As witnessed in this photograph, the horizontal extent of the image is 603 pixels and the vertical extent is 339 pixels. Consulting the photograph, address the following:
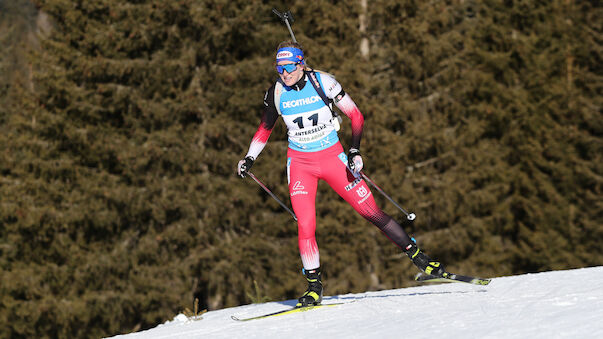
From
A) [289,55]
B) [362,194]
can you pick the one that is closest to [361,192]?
[362,194]

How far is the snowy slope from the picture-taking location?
479 cm

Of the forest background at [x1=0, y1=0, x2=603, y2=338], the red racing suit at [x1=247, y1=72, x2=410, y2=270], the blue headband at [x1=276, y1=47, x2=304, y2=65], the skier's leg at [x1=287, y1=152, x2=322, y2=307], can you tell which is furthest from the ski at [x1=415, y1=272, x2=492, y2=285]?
the forest background at [x1=0, y1=0, x2=603, y2=338]

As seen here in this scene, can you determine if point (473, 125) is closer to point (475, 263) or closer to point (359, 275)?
point (475, 263)

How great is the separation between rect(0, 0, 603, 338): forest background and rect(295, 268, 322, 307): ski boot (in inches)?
526

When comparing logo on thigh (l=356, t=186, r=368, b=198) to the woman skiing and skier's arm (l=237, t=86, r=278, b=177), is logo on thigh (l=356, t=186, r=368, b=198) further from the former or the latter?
skier's arm (l=237, t=86, r=278, b=177)

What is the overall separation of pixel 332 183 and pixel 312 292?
105 cm

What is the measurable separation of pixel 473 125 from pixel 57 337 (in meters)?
15.4

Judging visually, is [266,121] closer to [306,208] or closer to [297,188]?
[297,188]

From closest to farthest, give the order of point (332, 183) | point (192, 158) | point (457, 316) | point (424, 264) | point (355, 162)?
1. point (457, 316)
2. point (355, 162)
3. point (424, 264)
4. point (332, 183)
5. point (192, 158)

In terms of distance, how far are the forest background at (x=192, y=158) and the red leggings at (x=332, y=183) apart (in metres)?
13.5

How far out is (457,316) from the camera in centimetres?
532

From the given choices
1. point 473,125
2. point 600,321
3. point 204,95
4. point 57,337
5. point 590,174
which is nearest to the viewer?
point 600,321

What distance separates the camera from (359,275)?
2095 cm

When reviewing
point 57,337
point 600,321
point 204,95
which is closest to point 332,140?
point 600,321
